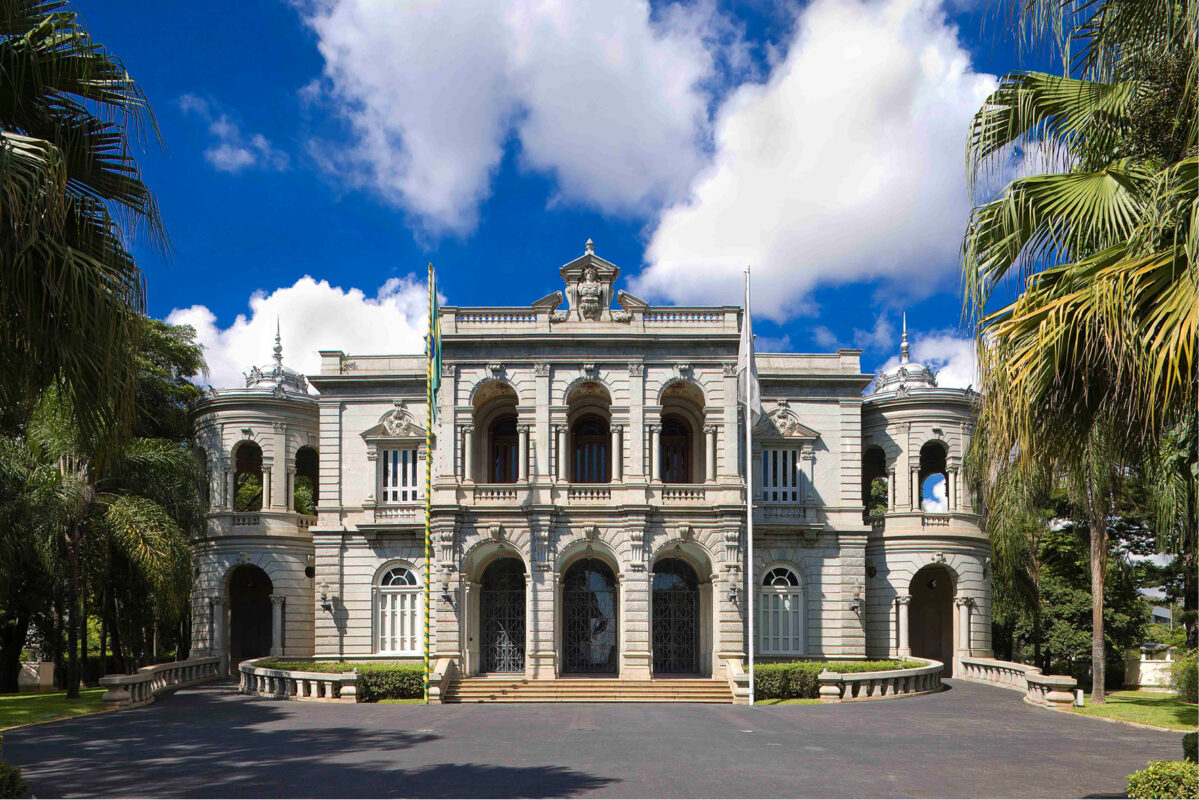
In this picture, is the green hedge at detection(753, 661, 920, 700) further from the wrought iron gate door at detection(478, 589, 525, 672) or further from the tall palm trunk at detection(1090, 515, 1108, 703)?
the wrought iron gate door at detection(478, 589, 525, 672)

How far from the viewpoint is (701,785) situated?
51.3 feet

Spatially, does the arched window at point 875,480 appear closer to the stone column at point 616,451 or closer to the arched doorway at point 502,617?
the stone column at point 616,451

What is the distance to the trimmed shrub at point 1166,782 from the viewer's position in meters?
11.2

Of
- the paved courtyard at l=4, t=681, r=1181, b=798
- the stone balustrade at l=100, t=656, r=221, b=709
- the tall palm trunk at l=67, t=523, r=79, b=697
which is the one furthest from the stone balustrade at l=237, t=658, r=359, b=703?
the tall palm trunk at l=67, t=523, r=79, b=697

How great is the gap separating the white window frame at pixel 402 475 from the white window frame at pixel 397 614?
2587 mm

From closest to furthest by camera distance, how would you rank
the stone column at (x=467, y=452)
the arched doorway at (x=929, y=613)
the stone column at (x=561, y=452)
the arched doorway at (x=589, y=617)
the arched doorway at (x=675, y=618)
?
the stone column at (x=561, y=452)
the stone column at (x=467, y=452)
the arched doorway at (x=675, y=618)
the arched doorway at (x=589, y=617)
the arched doorway at (x=929, y=613)

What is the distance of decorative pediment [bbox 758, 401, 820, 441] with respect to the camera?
3866cm

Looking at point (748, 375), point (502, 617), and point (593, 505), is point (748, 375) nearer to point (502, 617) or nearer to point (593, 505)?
point (593, 505)

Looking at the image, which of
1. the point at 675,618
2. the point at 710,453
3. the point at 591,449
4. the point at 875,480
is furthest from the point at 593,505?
the point at 875,480

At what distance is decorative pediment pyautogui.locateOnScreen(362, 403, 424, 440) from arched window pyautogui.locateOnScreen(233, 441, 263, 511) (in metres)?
5.93

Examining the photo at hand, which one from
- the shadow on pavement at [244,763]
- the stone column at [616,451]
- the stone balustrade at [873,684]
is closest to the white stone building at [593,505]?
the stone column at [616,451]

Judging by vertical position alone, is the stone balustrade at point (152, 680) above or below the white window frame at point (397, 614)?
below

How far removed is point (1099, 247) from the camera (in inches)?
431

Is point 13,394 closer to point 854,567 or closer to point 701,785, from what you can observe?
point 701,785
